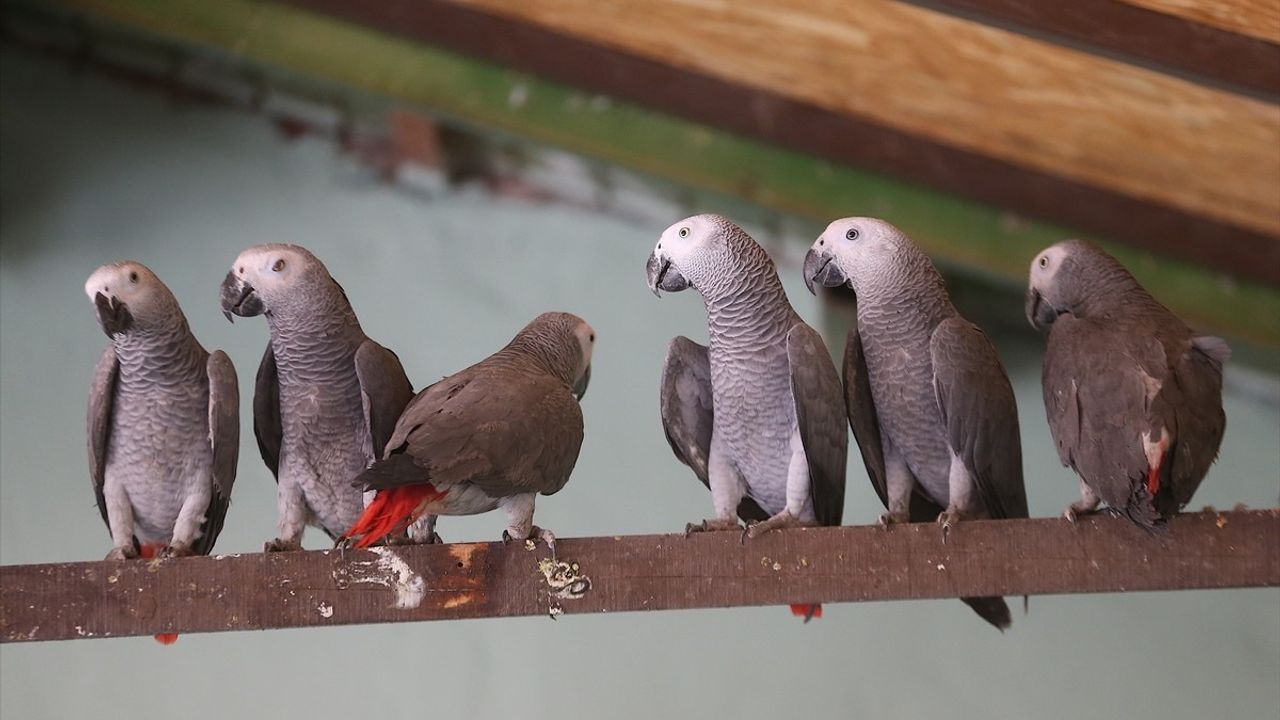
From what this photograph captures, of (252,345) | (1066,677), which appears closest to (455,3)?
(252,345)

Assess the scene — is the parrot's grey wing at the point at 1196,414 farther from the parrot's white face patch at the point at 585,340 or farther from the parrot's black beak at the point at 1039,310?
the parrot's white face patch at the point at 585,340

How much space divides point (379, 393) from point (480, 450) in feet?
0.83

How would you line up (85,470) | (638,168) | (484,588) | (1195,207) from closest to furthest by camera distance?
(484,588), (1195,207), (85,470), (638,168)

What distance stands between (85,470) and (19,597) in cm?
132

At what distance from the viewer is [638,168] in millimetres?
3354

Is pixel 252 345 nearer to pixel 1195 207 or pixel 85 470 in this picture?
pixel 85 470

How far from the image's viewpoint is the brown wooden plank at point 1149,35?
1.81 metres

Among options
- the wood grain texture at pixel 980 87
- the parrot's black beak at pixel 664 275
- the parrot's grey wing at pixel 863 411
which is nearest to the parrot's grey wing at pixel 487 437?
the parrot's black beak at pixel 664 275

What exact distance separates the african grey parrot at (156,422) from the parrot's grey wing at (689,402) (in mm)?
706

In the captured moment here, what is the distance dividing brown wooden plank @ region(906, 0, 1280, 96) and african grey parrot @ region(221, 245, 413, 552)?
1060 millimetres

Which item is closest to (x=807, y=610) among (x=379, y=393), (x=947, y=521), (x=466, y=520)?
(x=947, y=521)

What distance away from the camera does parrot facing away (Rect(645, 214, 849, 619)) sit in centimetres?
185

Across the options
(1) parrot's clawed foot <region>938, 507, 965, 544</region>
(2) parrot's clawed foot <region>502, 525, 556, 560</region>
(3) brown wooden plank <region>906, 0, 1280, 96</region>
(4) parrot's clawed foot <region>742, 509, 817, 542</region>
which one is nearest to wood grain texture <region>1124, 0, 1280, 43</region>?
(3) brown wooden plank <region>906, 0, 1280, 96</region>

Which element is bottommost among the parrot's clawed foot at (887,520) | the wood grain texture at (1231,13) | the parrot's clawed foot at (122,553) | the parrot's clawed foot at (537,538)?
the parrot's clawed foot at (887,520)
